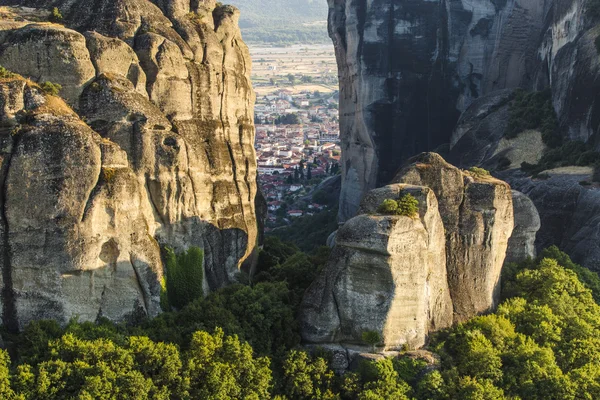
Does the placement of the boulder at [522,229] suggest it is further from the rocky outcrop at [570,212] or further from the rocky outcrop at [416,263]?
the rocky outcrop at [570,212]

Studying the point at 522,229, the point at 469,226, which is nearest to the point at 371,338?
the point at 469,226

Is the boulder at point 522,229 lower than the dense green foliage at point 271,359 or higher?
higher

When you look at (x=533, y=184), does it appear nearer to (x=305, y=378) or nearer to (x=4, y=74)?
(x=305, y=378)

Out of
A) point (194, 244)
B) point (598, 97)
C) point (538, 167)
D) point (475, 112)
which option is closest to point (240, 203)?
point (194, 244)

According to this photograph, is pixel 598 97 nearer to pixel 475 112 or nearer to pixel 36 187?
pixel 475 112

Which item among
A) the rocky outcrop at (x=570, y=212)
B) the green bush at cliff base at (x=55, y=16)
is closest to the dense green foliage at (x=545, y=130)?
the rocky outcrop at (x=570, y=212)

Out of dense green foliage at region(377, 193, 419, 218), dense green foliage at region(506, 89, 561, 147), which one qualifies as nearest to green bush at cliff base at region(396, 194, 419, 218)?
dense green foliage at region(377, 193, 419, 218)

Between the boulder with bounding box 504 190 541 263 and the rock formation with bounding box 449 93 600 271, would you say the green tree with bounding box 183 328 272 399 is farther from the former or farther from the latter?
the rock formation with bounding box 449 93 600 271
